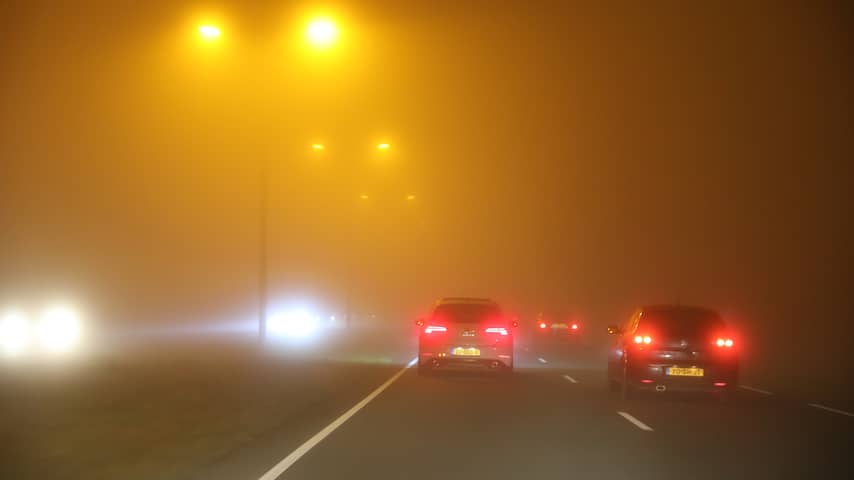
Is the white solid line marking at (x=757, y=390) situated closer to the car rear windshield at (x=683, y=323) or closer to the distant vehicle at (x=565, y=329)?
the car rear windshield at (x=683, y=323)

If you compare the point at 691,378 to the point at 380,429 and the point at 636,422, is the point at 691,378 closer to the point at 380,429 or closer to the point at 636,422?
the point at 636,422

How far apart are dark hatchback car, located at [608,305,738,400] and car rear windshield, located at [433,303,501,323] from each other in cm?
525

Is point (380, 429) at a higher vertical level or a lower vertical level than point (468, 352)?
lower

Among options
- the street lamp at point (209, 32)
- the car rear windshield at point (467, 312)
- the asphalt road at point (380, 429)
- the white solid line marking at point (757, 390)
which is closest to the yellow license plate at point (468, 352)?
the car rear windshield at point (467, 312)

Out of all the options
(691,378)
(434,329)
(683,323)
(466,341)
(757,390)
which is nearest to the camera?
(691,378)

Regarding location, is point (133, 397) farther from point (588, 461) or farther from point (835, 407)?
point (835, 407)

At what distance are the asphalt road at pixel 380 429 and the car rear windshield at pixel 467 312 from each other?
5.75ft

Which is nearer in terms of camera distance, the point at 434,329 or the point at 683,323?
the point at 683,323

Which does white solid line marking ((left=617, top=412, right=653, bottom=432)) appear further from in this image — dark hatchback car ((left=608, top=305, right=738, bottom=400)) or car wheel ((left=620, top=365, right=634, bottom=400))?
car wheel ((left=620, top=365, right=634, bottom=400))

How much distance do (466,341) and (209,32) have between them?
890 centimetres

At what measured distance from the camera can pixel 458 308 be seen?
2161 centimetres

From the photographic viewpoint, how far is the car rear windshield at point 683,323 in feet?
52.0

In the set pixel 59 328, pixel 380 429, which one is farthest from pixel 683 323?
pixel 59 328

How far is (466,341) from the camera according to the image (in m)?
20.5
